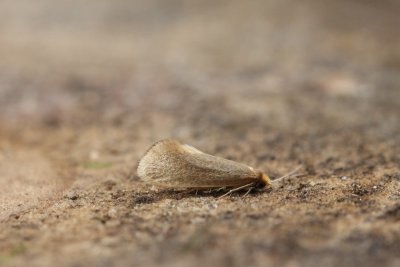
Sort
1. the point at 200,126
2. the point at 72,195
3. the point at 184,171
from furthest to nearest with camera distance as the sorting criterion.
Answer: the point at 200,126, the point at 72,195, the point at 184,171

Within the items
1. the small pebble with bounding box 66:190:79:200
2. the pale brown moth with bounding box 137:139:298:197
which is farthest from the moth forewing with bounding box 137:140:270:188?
the small pebble with bounding box 66:190:79:200

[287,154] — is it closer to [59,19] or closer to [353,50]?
[353,50]

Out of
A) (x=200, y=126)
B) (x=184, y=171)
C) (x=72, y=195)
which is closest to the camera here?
(x=184, y=171)

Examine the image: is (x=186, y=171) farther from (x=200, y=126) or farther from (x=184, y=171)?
(x=200, y=126)

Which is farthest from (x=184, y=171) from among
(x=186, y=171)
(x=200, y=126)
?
(x=200, y=126)

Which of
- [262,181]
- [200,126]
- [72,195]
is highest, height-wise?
[200,126]

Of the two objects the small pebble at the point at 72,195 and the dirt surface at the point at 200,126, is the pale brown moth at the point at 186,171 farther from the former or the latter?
the small pebble at the point at 72,195
